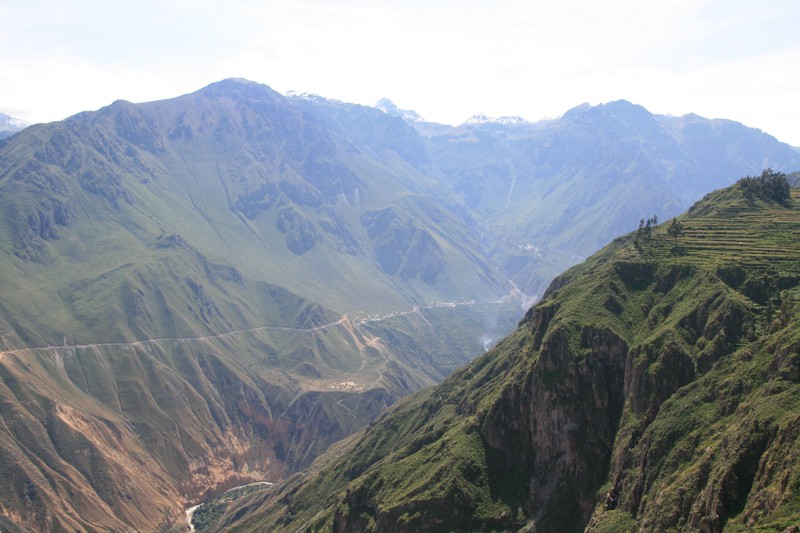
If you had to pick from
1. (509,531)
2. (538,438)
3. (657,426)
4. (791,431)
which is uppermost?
(791,431)

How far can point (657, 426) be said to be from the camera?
493 ft

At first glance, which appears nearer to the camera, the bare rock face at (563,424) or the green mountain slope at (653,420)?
the green mountain slope at (653,420)

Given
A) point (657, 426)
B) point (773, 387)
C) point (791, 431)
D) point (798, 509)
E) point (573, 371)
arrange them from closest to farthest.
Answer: point (798, 509)
point (791, 431)
point (773, 387)
point (657, 426)
point (573, 371)

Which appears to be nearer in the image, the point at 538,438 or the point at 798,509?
the point at 798,509

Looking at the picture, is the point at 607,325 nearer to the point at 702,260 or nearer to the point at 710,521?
the point at 702,260

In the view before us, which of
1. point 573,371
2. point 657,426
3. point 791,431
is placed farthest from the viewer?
point 573,371

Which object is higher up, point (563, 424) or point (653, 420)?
point (653, 420)

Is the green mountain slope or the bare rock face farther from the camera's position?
the bare rock face

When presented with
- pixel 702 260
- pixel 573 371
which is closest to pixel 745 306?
pixel 702 260

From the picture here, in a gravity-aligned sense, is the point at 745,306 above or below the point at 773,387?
above

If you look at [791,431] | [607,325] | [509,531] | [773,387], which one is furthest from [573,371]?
[791,431]

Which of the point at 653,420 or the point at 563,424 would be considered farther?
the point at 563,424

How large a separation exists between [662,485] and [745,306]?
54742 mm

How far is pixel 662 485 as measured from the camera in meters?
138
